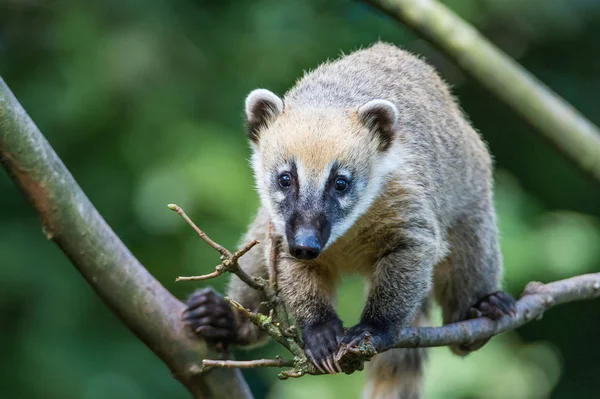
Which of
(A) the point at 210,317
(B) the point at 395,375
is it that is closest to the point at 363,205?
(A) the point at 210,317

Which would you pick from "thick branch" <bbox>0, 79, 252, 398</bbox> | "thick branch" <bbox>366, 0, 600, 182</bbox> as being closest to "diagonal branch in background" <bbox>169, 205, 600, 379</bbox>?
"thick branch" <bbox>0, 79, 252, 398</bbox>

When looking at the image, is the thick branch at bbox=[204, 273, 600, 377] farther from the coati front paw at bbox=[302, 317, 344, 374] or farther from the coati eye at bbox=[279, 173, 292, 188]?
the coati eye at bbox=[279, 173, 292, 188]

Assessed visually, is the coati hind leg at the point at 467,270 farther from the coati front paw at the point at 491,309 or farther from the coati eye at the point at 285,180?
the coati eye at the point at 285,180

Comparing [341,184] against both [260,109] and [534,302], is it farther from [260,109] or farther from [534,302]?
[534,302]

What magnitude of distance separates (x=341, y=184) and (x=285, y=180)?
0.69 feet

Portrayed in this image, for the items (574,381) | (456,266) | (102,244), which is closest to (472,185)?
(456,266)

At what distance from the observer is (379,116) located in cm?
352

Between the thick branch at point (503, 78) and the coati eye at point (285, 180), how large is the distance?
34.4 inches

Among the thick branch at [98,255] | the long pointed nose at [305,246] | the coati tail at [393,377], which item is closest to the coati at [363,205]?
the long pointed nose at [305,246]

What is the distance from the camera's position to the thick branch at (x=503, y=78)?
A: 11.8ft

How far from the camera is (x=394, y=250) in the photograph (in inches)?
137

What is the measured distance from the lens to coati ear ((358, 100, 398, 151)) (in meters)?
3.50

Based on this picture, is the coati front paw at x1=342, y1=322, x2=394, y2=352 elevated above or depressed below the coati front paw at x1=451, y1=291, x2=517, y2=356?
below

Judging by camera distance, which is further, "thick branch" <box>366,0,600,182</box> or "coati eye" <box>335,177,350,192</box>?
"thick branch" <box>366,0,600,182</box>
